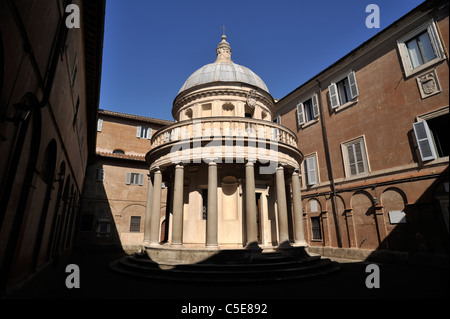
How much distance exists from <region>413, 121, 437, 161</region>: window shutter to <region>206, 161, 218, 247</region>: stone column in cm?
1000

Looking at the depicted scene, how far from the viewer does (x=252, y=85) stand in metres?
14.7

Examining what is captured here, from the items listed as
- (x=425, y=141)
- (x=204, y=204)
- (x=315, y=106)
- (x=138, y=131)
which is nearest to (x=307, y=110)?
(x=315, y=106)

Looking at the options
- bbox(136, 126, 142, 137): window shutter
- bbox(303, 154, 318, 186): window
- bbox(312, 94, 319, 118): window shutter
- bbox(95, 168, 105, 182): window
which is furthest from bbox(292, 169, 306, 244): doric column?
bbox(136, 126, 142, 137): window shutter

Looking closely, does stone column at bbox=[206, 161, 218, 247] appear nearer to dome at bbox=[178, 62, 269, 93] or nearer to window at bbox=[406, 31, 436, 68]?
dome at bbox=[178, 62, 269, 93]

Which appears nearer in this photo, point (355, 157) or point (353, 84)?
point (355, 157)

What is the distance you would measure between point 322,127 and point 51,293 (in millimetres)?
17507

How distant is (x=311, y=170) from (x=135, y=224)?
16.5 metres

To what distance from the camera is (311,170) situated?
18.3 meters

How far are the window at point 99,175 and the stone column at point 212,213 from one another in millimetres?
16149

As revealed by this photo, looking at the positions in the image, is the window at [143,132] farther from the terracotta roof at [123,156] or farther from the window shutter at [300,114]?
the window shutter at [300,114]

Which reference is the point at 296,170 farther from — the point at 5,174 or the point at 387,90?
the point at 5,174

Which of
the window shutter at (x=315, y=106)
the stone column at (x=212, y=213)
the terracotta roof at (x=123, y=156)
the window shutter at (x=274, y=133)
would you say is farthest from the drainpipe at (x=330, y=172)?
the terracotta roof at (x=123, y=156)

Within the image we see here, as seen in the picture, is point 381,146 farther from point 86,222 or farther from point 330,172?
point 86,222

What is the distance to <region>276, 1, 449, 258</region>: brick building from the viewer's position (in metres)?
11.4
